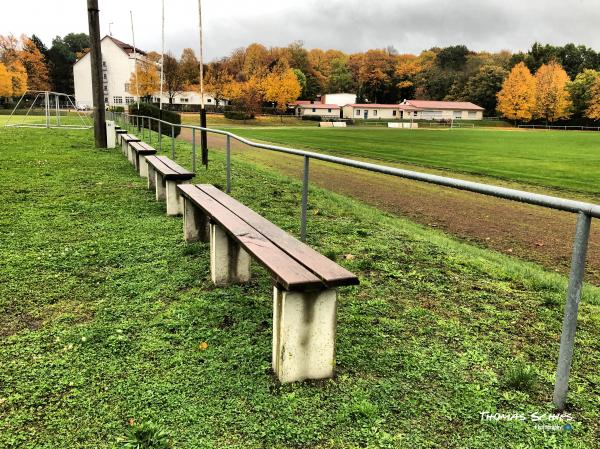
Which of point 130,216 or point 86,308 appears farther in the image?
point 130,216

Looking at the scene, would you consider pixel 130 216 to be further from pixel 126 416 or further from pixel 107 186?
pixel 126 416

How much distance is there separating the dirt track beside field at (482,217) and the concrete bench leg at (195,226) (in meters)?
3.45

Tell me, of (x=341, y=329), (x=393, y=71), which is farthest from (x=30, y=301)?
(x=393, y=71)

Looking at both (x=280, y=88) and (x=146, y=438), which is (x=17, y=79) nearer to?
(x=280, y=88)

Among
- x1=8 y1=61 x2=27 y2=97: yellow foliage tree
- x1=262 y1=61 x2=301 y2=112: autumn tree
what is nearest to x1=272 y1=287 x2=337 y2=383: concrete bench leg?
x1=262 y1=61 x2=301 y2=112: autumn tree

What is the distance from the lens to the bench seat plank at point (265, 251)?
7.95 ft

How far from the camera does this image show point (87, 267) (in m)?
4.35

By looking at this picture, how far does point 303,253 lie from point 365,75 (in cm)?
10881

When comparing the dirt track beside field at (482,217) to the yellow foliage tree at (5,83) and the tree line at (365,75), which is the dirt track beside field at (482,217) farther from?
the yellow foliage tree at (5,83)

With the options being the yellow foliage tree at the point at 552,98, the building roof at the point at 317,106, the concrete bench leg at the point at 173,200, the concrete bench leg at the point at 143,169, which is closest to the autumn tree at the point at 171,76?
the building roof at the point at 317,106

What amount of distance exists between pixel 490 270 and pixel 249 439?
306 cm

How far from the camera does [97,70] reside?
1424 centimetres

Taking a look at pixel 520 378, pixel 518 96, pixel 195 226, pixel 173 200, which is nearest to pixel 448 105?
pixel 518 96

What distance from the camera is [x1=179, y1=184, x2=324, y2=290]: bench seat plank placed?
7.95 ft
